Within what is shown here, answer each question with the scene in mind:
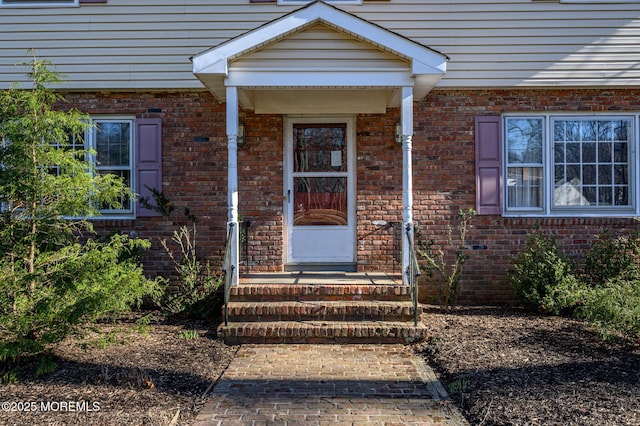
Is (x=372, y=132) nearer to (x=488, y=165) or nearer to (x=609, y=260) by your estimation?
(x=488, y=165)

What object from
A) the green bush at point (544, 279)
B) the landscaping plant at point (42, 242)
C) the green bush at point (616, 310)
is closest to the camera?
the landscaping plant at point (42, 242)

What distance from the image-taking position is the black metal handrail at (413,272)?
232 inches

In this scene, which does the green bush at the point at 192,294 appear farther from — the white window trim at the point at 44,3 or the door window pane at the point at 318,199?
the white window trim at the point at 44,3

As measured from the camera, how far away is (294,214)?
785 cm

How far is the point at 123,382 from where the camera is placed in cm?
445

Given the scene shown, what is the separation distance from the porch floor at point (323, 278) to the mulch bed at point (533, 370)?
79 centimetres

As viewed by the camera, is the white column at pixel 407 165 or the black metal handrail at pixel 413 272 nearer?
the black metal handrail at pixel 413 272

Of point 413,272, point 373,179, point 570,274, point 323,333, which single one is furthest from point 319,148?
point 570,274

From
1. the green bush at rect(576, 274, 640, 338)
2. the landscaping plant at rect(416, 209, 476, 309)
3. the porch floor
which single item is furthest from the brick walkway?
the green bush at rect(576, 274, 640, 338)

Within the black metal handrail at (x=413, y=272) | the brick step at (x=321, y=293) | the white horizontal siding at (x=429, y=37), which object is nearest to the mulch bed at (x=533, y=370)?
the black metal handrail at (x=413, y=272)

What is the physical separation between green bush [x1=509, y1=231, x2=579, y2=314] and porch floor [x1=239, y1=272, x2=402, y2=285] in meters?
1.68

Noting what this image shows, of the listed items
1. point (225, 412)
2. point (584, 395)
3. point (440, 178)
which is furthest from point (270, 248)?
point (584, 395)

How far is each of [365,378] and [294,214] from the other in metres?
3.58

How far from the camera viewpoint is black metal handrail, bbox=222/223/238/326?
6.04 meters
